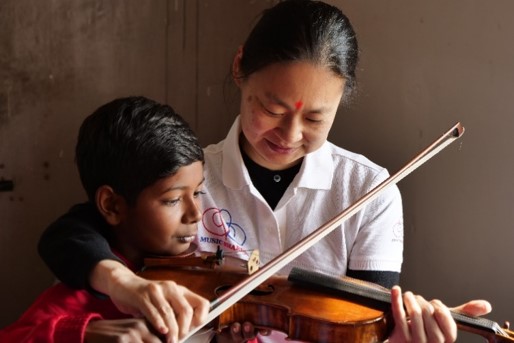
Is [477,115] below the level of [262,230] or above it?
above

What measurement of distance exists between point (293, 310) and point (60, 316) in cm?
31

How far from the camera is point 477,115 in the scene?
124cm

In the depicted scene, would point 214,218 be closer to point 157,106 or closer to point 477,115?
point 157,106

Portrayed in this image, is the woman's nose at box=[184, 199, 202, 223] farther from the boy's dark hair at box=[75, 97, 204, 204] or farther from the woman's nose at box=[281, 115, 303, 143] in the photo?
the woman's nose at box=[281, 115, 303, 143]

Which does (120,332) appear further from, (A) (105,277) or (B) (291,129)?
(B) (291,129)

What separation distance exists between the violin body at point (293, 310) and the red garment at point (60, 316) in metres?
0.08

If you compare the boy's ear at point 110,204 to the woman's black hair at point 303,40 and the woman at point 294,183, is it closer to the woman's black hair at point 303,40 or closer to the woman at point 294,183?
the woman at point 294,183

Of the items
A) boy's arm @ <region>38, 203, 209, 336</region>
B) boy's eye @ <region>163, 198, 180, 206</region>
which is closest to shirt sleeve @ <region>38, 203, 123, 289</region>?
boy's arm @ <region>38, 203, 209, 336</region>

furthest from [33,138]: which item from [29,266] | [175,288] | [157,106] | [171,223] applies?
[175,288]

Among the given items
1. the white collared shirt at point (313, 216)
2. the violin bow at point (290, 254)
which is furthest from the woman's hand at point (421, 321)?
the white collared shirt at point (313, 216)

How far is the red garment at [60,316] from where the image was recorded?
2.72 ft

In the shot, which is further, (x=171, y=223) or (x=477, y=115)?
(x=477, y=115)

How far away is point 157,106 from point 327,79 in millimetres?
282

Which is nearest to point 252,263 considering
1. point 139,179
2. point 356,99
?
point 139,179
